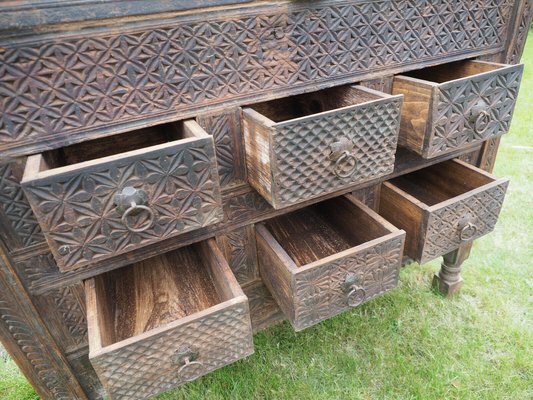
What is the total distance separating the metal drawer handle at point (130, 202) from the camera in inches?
23.0

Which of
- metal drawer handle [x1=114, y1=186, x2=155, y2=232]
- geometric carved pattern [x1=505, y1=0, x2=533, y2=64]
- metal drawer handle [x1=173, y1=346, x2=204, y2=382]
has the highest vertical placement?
geometric carved pattern [x1=505, y1=0, x2=533, y2=64]

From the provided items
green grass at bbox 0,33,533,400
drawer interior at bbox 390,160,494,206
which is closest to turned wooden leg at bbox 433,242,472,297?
green grass at bbox 0,33,533,400

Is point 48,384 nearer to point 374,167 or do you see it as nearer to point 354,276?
point 354,276

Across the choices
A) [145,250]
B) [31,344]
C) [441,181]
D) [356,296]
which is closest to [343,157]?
[356,296]

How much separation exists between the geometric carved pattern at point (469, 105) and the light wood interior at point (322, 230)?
10.6 inches

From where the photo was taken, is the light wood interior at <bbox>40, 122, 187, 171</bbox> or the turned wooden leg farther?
the turned wooden leg

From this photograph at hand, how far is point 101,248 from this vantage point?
0.62 meters

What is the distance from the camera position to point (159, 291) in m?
0.96

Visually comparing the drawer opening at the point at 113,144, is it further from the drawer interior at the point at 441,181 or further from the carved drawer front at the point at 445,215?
the drawer interior at the point at 441,181

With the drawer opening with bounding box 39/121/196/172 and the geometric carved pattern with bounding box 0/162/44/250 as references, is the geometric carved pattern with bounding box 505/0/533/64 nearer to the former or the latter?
the drawer opening with bounding box 39/121/196/172

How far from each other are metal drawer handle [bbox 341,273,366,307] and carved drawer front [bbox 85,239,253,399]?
245 mm

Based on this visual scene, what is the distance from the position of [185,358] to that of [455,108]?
0.76 m

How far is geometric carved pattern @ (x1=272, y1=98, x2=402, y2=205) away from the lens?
0.68 metres

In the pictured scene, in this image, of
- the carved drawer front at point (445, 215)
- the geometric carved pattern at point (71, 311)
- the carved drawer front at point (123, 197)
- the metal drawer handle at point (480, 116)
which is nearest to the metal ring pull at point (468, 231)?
the carved drawer front at point (445, 215)
